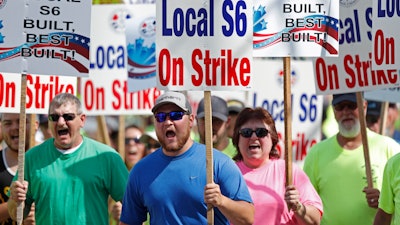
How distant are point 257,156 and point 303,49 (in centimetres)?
90

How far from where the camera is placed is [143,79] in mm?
12414

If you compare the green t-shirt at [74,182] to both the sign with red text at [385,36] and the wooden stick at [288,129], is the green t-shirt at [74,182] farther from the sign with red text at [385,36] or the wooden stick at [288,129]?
the sign with red text at [385,36]

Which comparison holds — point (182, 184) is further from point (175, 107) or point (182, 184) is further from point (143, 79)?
point (143, 79)

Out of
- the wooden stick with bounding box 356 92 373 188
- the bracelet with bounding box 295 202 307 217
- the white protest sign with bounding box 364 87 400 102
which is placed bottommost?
the bracelet with bounding box 295 202 307 217

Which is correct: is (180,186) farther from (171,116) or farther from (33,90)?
(33,90)

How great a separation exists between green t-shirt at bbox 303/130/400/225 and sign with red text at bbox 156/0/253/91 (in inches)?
82.2

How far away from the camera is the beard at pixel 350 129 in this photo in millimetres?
10672

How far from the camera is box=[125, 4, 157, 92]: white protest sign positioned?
40.7ft

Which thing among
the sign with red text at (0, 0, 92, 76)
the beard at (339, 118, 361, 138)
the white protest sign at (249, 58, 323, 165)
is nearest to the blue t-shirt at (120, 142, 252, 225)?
the sign with red text at (0, 0, 92, 76)

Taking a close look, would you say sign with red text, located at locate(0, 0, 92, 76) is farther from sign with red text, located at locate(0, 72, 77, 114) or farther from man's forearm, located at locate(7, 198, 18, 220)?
sign with red text, located at locate(0, 72, 77, 114)

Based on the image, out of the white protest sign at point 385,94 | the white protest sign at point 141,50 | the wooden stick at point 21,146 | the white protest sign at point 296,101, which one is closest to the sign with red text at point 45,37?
the wooden stick at point 21,146

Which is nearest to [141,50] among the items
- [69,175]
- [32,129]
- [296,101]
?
[296,101]

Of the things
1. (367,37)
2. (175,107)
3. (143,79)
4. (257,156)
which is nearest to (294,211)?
(257,156)

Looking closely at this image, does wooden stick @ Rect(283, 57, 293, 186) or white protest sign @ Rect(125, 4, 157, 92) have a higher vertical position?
white protest sign @ Rect(125, 4, 157, 92)
